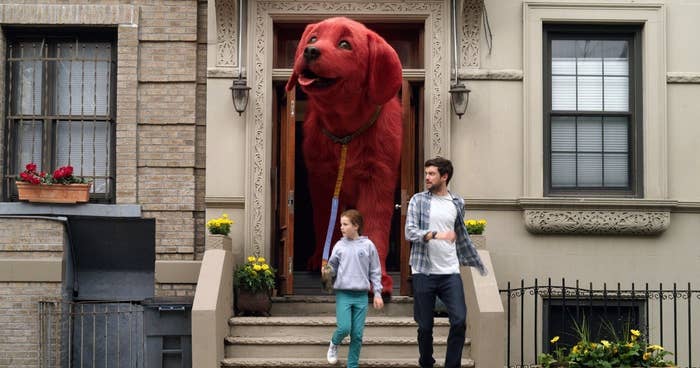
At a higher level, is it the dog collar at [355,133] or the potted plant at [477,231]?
the dog collar at [355,133]

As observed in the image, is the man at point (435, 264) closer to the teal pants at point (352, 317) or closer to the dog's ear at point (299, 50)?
the teal pants at point (352, 317)

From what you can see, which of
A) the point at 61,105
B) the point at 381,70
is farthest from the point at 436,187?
the point at 61,105

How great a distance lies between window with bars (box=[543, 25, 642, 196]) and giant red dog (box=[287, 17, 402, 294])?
76.8 inches

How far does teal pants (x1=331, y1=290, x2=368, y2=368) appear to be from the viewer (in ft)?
30.1

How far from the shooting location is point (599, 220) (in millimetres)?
11500

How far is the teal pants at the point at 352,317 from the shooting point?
30.1ft

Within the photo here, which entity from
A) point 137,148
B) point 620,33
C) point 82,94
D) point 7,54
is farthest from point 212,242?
point 620,33

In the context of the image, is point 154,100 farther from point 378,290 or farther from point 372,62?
point 378,290

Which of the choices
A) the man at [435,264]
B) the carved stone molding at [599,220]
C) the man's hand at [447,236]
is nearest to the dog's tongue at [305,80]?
the man at [435,264]

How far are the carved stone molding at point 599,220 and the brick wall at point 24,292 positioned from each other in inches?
206

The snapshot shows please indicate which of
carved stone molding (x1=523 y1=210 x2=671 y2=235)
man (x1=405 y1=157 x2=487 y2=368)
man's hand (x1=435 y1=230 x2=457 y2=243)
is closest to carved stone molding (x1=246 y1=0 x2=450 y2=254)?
carved stone molding (x1=523 y1=210 x2=671 y2=235)

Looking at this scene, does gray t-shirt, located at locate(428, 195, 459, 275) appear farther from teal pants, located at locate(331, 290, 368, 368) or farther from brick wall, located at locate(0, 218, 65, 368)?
brick wall, located at locate(0, 218, 65, 368)

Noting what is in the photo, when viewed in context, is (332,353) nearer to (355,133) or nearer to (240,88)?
(355,133)

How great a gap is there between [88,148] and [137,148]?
716 mm
